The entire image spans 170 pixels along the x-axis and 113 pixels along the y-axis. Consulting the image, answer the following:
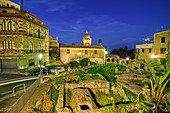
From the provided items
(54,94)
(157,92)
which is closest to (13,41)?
(54,94)

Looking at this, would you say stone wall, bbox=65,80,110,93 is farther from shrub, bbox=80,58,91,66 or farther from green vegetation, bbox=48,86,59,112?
shrub, bbox=80,58,91,66

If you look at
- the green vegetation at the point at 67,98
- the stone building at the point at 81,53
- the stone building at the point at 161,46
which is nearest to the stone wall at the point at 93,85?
the green vegetation at the point at 67,98

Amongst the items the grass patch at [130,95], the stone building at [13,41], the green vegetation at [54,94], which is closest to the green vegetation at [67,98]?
the green vegetation at [54,94]

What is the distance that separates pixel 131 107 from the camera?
795 cm

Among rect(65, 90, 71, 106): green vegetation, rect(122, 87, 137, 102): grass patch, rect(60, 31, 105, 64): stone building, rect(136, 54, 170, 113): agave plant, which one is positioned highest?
rect(60, 31, 105, 64): stone building

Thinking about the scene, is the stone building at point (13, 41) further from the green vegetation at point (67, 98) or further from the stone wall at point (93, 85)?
the green vegetation at point (67, 98)

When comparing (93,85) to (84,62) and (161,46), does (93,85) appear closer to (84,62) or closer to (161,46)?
(84,62)

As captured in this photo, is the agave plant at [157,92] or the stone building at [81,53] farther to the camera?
the stone building at [81,53]

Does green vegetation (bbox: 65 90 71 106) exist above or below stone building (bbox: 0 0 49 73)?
below

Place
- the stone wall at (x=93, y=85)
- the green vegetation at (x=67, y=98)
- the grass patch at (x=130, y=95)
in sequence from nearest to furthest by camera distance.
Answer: the grass patch at (x=130, y=95) < the green vegetation at (x=67, y=98) < the stone wall at (x=93, y=85)

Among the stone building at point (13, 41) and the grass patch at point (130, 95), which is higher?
the stone building at point (13, 41)

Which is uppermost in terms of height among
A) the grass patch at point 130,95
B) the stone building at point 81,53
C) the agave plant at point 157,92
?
the stone building at point 81,53

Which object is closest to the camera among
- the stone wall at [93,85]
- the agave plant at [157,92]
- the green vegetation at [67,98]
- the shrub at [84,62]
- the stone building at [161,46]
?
the agave plant at [157,92]

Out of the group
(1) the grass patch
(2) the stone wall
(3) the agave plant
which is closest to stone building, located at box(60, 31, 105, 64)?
(2) the stone wall
